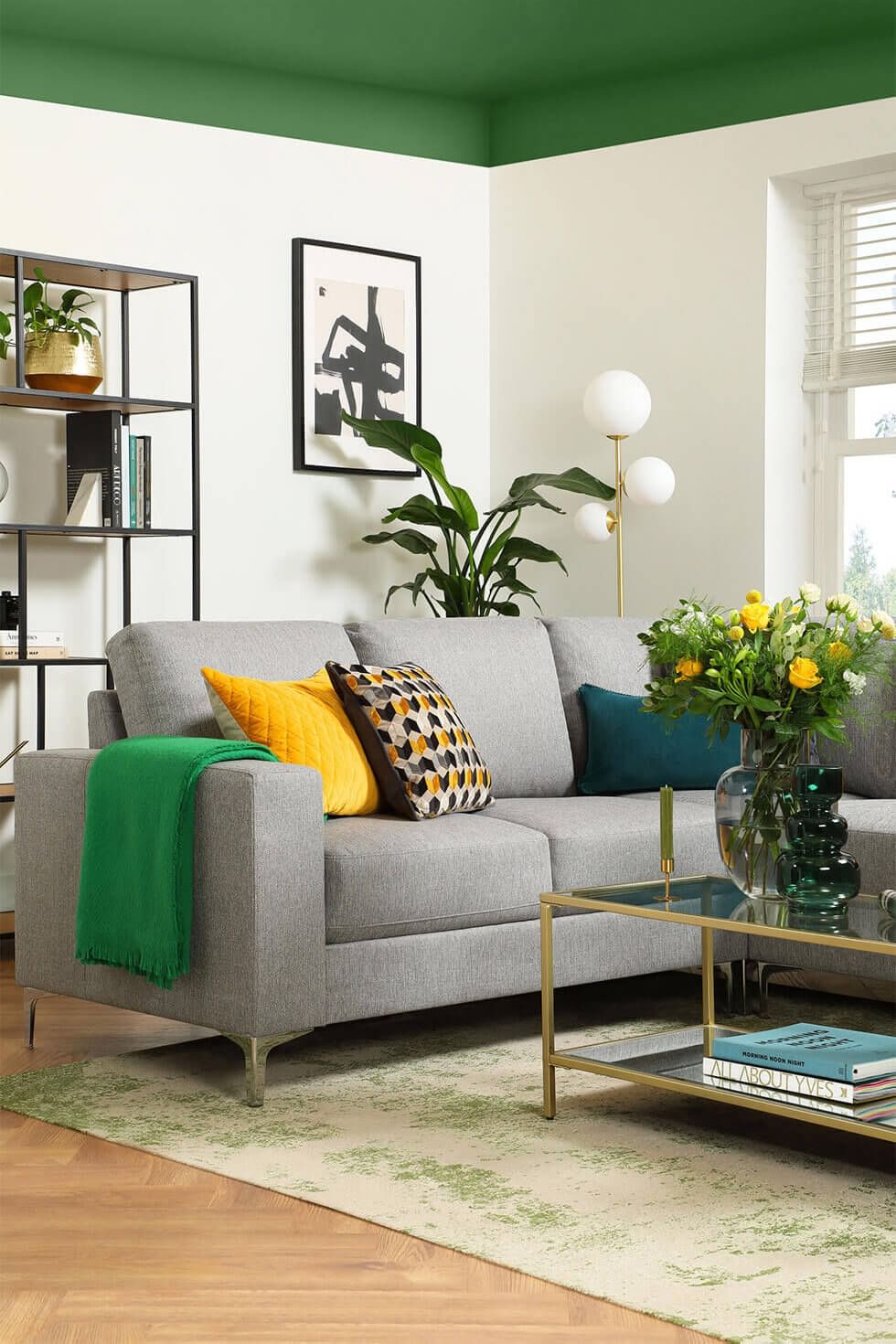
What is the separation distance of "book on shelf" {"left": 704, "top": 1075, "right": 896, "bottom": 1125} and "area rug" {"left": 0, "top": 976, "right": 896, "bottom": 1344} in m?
0.13

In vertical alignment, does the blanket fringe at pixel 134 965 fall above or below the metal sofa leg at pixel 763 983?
above

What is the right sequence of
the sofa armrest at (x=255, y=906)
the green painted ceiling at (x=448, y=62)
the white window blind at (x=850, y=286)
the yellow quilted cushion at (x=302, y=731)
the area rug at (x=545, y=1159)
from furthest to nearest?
the white window blind at (x=850, y=286) → the green painted ceiling at (x=448, y=62) → the yellow quilted cushion at (x=302, y=731) → the sofa armrest at (x=255, y=906) → the area rug at (x=545, y=1159)

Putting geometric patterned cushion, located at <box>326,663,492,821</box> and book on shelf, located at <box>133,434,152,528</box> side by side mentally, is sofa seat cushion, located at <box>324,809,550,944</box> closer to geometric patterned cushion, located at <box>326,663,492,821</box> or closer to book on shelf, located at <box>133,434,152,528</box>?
geometric patterned cushion, located at <box>326,663,492,821</box>

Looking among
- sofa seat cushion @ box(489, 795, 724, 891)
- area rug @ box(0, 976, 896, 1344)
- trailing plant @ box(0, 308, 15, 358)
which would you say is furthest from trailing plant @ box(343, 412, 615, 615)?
area rug @ box(0, 976, 896, 1344)

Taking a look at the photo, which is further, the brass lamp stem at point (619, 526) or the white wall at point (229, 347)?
the brass lamp stem at point (619, 526)

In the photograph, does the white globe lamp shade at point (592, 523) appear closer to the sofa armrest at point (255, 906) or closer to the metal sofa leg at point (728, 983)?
the metal sofa leg at point (728, 983)

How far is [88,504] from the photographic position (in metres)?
5.09

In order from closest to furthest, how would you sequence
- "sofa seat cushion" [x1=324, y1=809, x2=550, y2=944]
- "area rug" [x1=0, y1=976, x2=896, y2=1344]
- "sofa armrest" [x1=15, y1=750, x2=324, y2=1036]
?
"area rug" [x1=0, y1=976, x2=896, y2=1344], "sofa armrest" [x1=15, y1=750, x2=324, y2=1036], "sofa seat cushion" [x1=324, y1=809, x2=550, y2=944]

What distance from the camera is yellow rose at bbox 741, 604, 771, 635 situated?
3.02 meters

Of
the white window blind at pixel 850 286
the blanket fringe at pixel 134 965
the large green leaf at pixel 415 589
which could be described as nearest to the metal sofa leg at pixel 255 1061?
the blanket fringe at pixel 134 965

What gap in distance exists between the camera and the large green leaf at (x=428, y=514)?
18.8 ft

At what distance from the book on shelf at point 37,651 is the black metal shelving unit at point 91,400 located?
20mm

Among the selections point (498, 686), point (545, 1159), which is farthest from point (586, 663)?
point (545, 1159)

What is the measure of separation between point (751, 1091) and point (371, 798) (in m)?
1.27
